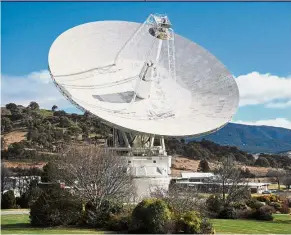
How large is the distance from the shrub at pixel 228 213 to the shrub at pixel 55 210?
42.2 ft

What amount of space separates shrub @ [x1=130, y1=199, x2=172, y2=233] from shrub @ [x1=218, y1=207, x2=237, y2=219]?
12563 mm

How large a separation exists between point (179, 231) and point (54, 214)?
675cm

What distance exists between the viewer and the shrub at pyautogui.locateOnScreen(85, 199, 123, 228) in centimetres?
2541

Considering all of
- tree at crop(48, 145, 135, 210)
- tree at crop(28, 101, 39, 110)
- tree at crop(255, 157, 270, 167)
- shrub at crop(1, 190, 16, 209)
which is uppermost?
tree at crop(28, 101, 39, 110)

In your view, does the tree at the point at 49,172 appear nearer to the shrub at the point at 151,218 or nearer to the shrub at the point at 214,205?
the shrub at the point at 214,205

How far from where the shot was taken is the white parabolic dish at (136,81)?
35.5 meters

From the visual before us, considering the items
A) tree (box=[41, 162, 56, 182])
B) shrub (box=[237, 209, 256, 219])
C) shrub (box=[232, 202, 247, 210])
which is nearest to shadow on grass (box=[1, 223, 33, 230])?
tree (box=[41, 162, 56, 182])

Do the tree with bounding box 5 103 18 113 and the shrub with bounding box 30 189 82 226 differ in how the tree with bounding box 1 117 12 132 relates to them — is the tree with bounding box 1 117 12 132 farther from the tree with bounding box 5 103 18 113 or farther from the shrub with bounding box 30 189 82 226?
the shrub with bounding box 30 189 82 226

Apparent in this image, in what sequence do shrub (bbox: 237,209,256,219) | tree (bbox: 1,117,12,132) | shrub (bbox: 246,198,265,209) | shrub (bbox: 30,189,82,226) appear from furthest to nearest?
tree (bbox: 1,117,12,132) < shrub (bbox: 246,198,265,209) < shrub (bbox: 237,209,256,219) < shrub (bbox: 30,189,82,226)

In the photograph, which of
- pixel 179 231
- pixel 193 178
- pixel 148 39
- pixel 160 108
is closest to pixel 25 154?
pixel 193 178

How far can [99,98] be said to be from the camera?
121 ft

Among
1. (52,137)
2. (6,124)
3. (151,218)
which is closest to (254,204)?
(151,218)

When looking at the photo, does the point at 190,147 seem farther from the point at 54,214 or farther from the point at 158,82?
the point at 54,214

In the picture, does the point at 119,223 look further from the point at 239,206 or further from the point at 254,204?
the point at 254,204
